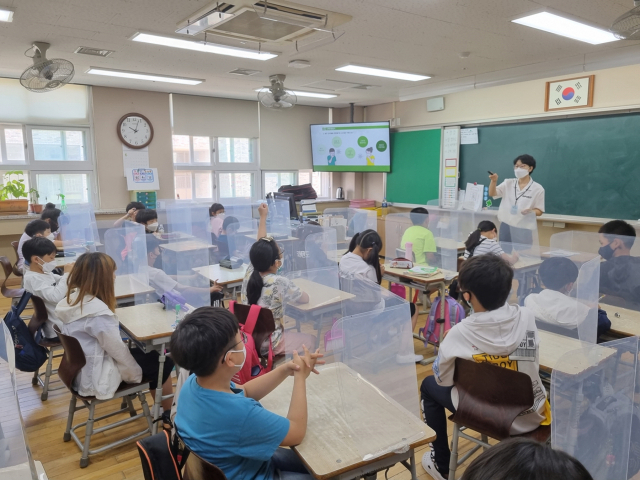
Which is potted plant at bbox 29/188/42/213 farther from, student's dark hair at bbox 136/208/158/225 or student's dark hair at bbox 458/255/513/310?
student's dark hair at bbox 458/255/513/310

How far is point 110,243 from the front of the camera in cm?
437

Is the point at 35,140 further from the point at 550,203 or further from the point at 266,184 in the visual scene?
the point at 550,203

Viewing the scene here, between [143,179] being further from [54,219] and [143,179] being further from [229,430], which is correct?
[229,430]

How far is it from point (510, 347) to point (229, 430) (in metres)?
1.26

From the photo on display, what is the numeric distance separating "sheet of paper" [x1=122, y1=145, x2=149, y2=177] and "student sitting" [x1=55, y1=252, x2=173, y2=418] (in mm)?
4901

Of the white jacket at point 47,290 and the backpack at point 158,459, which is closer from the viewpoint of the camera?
the backpack at point 158,459

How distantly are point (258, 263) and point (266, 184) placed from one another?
583 centimetres

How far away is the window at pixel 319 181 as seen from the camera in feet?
30.4

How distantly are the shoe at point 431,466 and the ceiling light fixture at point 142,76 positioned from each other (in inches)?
209

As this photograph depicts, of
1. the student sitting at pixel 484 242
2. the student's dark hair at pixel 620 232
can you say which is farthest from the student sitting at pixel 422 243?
the student's dark hair at pixel 620 232

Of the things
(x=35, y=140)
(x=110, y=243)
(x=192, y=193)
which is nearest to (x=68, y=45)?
(x=110, y=243)

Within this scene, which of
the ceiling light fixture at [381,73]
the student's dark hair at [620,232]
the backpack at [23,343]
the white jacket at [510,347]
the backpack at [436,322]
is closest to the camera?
the white jacket at [510,347]

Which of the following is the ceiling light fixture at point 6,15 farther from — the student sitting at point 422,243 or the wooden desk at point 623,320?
the wooden desk at point 623,320

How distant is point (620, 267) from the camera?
3412 mm
